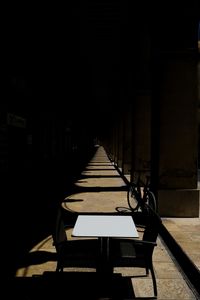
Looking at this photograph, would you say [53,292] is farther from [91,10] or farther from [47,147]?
[47,147]

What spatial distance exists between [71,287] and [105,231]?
1.17m

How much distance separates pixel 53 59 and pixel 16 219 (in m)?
11.2

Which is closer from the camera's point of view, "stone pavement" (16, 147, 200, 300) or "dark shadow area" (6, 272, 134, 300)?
"dark shadow area" (6, 272, 134, 300)

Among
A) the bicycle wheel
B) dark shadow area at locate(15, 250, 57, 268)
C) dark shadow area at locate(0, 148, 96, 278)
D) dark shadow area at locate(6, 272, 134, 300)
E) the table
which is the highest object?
the table

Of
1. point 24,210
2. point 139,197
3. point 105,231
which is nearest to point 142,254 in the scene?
point 105,231

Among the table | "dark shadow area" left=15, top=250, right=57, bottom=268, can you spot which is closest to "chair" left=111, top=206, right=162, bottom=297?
the table

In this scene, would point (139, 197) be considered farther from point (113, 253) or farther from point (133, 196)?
point (113, 253)

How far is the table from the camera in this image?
166 inches

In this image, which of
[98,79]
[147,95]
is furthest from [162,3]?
[98,79]

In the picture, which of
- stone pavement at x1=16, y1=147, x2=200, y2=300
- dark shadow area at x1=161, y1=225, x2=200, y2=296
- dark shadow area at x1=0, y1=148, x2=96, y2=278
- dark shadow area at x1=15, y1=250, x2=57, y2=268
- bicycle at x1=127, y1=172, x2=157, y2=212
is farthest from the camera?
bicycle at x1=127, y1=172, x2=157, y2=212

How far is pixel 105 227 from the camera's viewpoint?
4.54 metres

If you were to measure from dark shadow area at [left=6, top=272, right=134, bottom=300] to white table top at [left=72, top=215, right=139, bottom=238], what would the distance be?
593 millimetres

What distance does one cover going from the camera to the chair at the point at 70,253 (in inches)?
182

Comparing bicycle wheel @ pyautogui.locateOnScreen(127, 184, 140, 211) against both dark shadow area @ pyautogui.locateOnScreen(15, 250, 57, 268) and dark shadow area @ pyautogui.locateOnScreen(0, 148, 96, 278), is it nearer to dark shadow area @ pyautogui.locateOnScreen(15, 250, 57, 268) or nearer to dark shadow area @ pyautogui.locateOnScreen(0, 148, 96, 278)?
dark shadow area @ pyautogui.locateOnScreen(0, 148, 96, 278)
